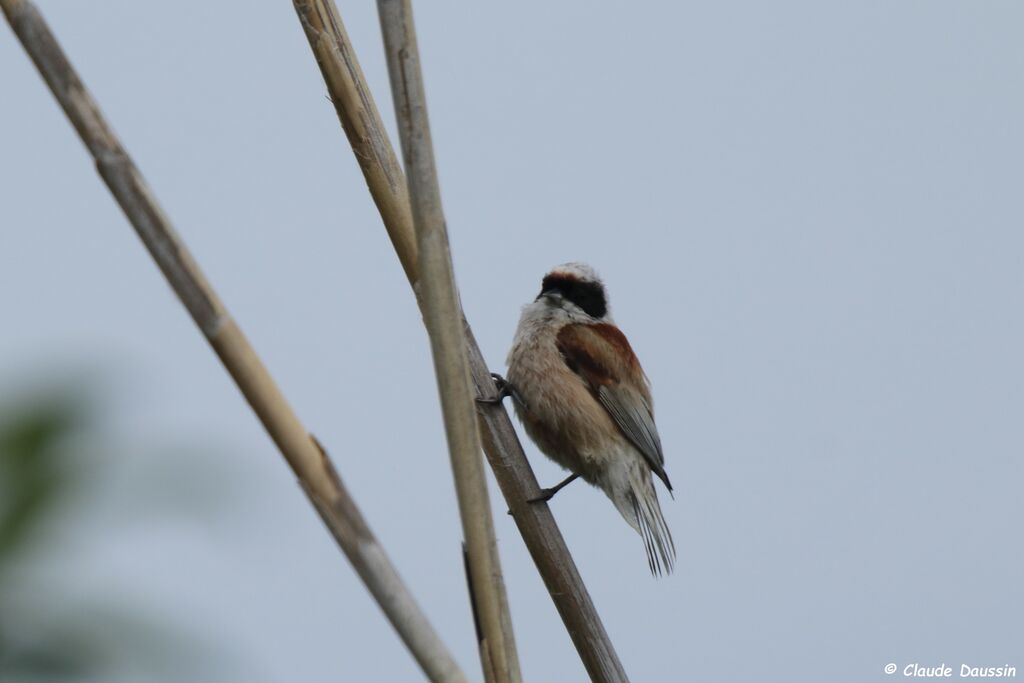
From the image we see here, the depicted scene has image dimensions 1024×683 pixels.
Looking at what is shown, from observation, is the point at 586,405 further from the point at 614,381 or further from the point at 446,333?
the point at 446,333

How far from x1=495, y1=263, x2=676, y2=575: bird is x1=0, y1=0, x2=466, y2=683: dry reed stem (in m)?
3.00

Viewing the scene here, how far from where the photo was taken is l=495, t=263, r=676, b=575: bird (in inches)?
170

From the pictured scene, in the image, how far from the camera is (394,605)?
1.12 m

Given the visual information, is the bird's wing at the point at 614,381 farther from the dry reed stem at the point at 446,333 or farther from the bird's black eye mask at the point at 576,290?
the dry reed stem at the point at 446,333

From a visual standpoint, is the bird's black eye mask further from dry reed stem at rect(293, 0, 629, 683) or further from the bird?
dry reed stem at rect(293, 0, 629, 683)

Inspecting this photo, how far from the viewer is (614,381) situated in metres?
4.57

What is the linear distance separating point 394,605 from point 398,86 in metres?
0.54

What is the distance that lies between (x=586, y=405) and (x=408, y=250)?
8.05 ft

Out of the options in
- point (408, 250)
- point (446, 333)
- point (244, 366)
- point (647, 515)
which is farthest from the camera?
point (647, 515)

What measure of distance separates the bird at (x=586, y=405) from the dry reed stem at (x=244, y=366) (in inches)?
118

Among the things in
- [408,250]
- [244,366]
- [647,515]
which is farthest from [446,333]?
[647,515]

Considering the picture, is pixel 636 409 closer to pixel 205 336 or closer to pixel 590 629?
pixel 590 629

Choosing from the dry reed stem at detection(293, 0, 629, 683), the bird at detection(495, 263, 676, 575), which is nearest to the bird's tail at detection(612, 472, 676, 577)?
the bird at detection(495, 263, 676, 575)

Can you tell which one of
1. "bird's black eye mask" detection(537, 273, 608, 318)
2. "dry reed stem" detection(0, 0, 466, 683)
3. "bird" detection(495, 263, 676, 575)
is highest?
"bird's black eye mask" detection(537, 273, 608, 318)
